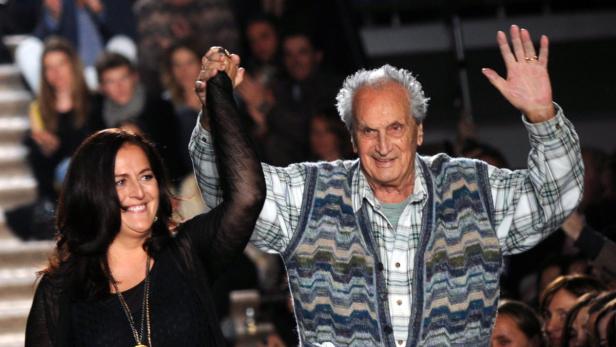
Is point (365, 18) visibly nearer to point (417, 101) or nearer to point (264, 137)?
point (264, 137)

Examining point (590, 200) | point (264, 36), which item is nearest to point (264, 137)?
point (264, 36)

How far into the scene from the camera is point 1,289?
737 cm

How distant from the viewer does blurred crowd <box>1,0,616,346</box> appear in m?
6.94

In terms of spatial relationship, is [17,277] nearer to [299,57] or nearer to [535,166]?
[299,57]

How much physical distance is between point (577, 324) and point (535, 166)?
1161 millimetres

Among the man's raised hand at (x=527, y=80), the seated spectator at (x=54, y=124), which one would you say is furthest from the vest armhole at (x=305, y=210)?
the seated spectator at (x=54, y=124)

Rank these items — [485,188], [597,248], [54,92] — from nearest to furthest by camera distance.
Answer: [485,188], [597,248], [54,92]

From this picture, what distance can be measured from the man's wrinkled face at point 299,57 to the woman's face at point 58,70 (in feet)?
3.87

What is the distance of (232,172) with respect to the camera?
359 cm

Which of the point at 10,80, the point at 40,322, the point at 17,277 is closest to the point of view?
the point at 40,322

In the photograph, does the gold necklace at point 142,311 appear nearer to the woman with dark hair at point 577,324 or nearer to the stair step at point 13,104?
the woman with dark hair at point 577,324

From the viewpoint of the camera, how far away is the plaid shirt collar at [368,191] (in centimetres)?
374

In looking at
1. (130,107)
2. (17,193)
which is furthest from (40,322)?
(17,193)

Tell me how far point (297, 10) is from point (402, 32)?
2.38 feet
